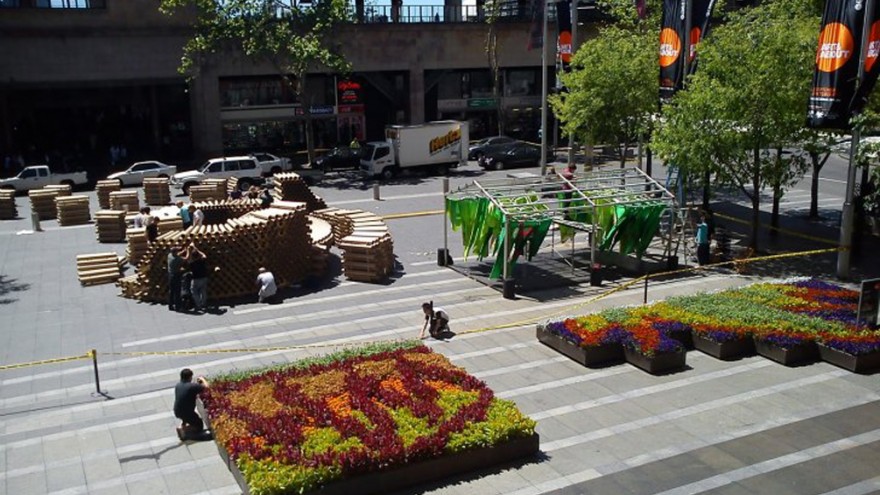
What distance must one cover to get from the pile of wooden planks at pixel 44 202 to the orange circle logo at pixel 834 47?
29921mm

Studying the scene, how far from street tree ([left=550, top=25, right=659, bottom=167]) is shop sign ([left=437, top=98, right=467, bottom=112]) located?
23.9 metres

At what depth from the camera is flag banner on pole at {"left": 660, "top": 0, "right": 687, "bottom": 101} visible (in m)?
28.5

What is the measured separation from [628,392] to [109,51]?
41.5m

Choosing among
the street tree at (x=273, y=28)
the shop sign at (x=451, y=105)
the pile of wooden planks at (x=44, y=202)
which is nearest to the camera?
the pile of wooden planks at (x=44, y=202)

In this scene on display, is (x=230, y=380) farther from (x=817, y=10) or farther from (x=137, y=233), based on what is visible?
(x=817, y=10)

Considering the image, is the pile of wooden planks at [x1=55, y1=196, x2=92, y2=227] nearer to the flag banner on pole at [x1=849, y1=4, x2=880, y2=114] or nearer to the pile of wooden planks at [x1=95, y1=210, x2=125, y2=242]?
the pile of wooden planks at [x1=95, y1=210, x2=125, y2=242]

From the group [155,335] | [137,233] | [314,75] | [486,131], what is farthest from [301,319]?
[486,131]

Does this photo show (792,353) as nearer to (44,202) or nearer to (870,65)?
(870,65)

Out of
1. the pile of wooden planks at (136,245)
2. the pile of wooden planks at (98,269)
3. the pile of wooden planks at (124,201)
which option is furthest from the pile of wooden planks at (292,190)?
the pile of wooden planks at (98,269)

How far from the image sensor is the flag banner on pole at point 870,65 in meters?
20.2

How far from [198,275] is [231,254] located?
52.5 inches

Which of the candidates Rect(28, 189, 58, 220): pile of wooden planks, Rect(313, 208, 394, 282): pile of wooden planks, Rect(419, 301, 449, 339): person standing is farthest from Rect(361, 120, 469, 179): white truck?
Rect(419, 301, 449, 339): person standing

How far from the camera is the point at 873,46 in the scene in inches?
801

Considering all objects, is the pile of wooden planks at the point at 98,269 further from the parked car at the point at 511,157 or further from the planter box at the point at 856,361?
the parked car at the point at 511,157
